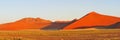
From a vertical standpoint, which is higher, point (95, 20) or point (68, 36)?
point (95, 20)

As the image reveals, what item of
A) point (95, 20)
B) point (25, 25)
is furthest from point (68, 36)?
point (25, 25)

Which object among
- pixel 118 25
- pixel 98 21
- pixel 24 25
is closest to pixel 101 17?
pixel 98 21

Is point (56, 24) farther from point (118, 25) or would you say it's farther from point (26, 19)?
point (118, 25)

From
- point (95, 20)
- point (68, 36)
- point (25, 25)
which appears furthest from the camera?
point (25, 25)

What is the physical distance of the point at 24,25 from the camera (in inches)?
5054

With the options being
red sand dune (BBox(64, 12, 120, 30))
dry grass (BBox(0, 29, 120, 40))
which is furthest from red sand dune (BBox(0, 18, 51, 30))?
dry grass (BBox(0, 29, 120, 40))

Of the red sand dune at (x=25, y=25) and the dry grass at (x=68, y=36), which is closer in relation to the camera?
the dry grass at (x=68, y=36)

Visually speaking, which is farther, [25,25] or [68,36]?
[25,25]

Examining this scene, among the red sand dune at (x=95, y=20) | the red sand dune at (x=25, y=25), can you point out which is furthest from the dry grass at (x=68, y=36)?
the red sand dune at (x=25, y=25)

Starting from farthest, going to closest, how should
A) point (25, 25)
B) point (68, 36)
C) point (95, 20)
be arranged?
point (25, 25) < point (95, 20) < point (68, 36)

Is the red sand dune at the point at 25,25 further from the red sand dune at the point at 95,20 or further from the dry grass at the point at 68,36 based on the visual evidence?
the dry grass at the point at 68,36

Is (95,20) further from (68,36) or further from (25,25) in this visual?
(68,36)

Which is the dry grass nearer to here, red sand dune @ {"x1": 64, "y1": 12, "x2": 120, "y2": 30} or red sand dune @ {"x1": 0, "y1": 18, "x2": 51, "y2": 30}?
red sand dune @ {"x1": 64, "y1": 12, "x2": 120, "y2": 30}

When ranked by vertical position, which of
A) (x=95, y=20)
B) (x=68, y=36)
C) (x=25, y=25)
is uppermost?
(x=25, y=25)
